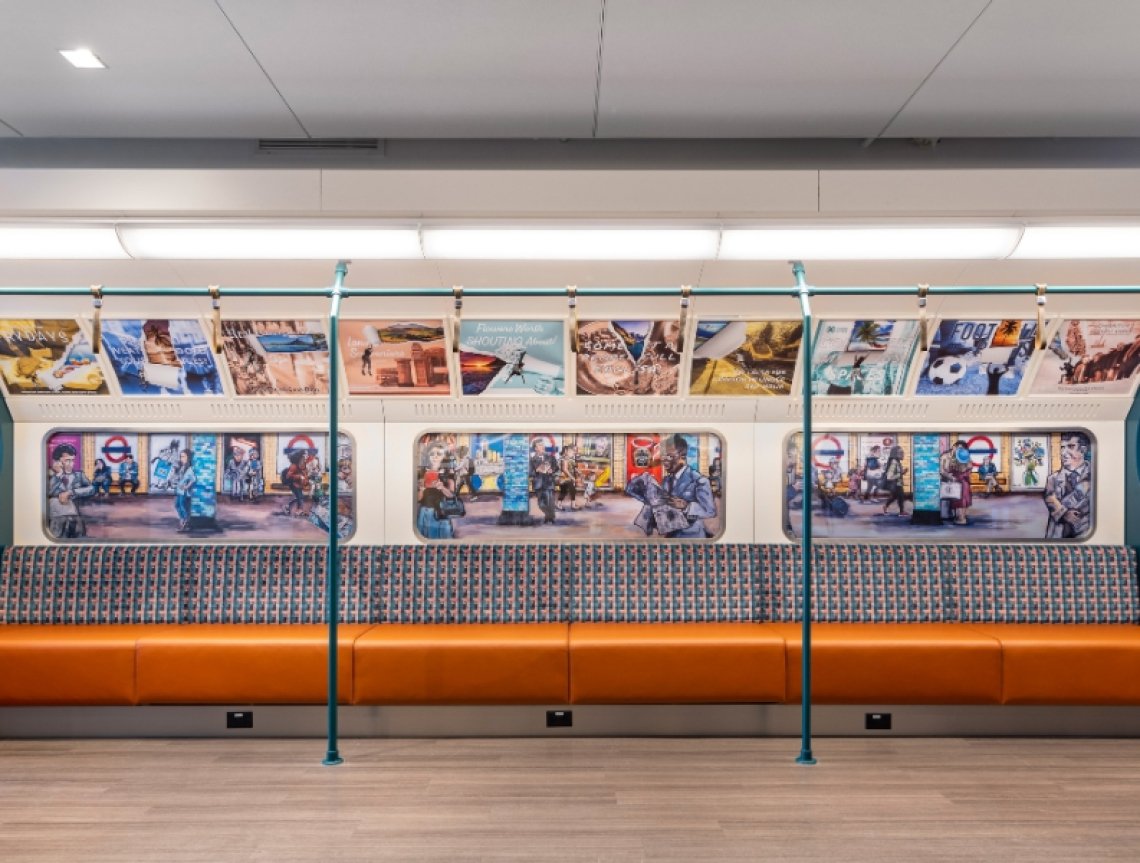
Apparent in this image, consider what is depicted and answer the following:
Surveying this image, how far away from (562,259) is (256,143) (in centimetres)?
180

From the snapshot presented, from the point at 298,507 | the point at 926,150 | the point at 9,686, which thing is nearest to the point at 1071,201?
the point at 926,150

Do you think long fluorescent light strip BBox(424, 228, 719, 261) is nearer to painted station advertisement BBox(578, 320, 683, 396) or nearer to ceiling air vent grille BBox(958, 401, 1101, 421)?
painted station advertisement BBox(578, 320, 683, 396)

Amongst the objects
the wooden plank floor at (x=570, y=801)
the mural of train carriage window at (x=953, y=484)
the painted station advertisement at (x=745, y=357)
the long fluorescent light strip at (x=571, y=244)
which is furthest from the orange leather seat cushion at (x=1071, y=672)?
the long fluorescent light strip at (x=571, y=244)

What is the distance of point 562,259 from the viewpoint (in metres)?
4.59

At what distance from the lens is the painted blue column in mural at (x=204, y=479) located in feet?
19.1

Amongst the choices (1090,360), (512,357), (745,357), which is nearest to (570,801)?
(512,357)

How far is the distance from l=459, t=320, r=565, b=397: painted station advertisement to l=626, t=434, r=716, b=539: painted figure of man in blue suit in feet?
3.08

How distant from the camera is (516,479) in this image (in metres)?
5.84

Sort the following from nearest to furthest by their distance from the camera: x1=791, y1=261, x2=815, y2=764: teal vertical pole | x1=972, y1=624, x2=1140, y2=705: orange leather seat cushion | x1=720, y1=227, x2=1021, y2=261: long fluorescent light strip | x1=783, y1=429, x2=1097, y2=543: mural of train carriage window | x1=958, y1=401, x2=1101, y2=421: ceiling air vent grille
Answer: x1=791, y1=261, x2=815, y2=764: teal vertical pole, x1=720, y1=227, x2=1021, y2=261: long fluorescent light strip, x1=972, y1=624, x2=1140, y2=705: orange leather seat cushion, x1=958, y1=401, x2=1101, y2=421: ceiling air vent grille, x1=783, y1=429, x2=1097, y2=543: mural of train carriage window

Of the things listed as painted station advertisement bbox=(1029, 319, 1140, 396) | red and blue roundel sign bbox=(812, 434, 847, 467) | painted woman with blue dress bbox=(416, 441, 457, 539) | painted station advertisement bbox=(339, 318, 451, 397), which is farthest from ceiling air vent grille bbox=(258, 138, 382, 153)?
painted station advertisement bbox=(1029, 319, 1140, 396)

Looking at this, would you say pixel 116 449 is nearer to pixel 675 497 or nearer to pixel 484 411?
pixel 484 411

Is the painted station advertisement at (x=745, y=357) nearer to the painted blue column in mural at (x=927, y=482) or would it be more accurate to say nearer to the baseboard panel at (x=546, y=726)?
the painted blue column in mural at (x=927, y=482)

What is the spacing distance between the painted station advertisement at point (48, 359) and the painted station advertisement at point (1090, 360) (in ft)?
21.5

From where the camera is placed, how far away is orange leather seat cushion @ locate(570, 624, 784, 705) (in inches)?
191
